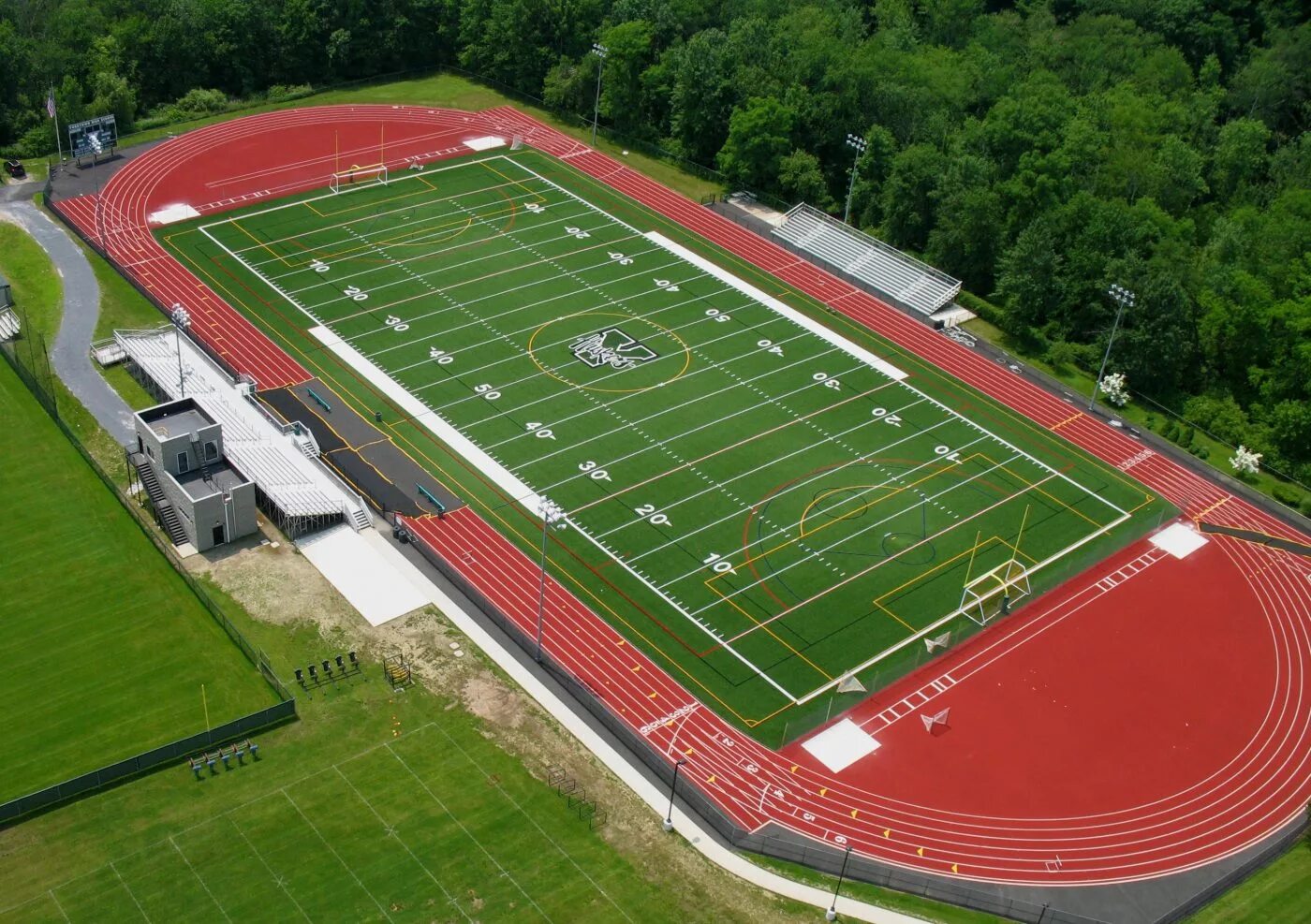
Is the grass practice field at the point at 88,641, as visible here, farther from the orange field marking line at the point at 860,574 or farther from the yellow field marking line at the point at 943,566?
the yellow field marking line at the point at 943,566

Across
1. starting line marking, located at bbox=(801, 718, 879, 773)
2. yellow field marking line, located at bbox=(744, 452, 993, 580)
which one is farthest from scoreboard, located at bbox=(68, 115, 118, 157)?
starting line marking, located at bbox=(801, 718, 879, 773)

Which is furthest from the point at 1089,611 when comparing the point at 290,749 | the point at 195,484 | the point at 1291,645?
the point at 195,484

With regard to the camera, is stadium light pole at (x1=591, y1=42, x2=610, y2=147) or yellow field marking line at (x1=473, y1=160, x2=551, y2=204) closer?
yellow field marking line at (x1=473, y1=160, x2=551, y2=204)

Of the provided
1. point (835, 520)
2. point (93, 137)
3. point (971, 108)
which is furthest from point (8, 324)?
point (971, 108)

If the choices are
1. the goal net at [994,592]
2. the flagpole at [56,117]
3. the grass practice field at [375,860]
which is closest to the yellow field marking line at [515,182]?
the flagpole at [56,117]

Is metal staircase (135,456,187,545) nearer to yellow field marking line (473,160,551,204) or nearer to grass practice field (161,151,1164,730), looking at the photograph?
grass practice field (161,151,1164,730)

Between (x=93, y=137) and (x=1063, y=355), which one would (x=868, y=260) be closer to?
(x=1063, y=355)
